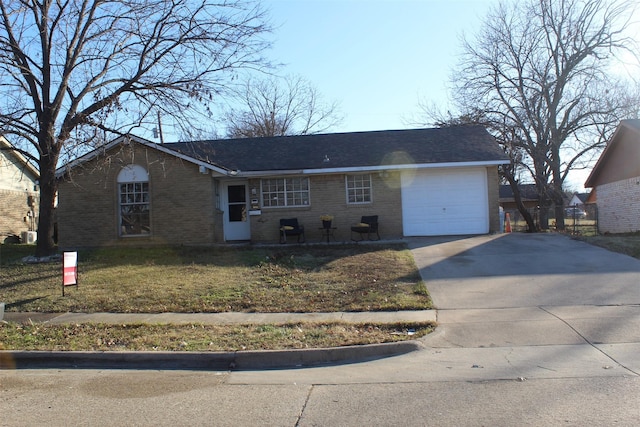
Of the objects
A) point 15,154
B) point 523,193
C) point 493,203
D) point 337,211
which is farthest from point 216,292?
point 523,193

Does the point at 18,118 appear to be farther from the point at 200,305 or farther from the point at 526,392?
the point at 526,392

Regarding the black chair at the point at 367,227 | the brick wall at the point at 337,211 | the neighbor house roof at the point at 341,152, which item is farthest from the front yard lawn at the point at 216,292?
the neighbor house roof at the point at 341,152

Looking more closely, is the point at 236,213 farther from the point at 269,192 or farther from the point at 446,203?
the point at 446,203

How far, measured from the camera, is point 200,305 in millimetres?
9602

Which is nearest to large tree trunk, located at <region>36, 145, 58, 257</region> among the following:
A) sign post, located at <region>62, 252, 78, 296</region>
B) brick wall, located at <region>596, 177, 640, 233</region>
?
sign post, located at <region>62, 252, 78, 296</region>

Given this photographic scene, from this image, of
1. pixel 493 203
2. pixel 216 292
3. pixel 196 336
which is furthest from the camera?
pixel 493 203

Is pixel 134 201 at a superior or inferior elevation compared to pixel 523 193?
inferior

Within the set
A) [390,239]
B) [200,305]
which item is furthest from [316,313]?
[390,239]

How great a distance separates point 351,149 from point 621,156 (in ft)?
42.0

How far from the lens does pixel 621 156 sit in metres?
22.4

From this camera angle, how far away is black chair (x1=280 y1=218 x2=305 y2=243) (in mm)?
17250

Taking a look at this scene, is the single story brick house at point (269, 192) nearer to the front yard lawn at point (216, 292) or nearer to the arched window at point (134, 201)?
the arched window at point (134, 201)

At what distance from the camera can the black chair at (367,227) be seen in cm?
1689

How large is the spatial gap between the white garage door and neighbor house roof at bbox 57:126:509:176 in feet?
2.35
